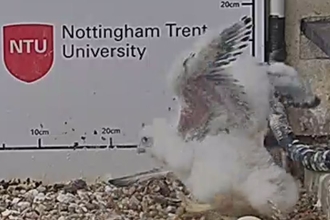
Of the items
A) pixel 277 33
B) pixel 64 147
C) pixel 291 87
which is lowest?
pixel 64 147

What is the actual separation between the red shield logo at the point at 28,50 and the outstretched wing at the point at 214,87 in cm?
28

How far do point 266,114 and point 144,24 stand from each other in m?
0.30

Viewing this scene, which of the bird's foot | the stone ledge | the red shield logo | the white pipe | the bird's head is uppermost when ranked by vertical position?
the white pipe

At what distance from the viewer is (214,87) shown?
167cm

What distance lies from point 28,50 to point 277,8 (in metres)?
0.50

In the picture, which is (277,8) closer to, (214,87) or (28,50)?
(214,87)

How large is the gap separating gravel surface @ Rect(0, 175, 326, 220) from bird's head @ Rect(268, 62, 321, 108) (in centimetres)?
28

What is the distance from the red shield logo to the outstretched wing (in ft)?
0.91

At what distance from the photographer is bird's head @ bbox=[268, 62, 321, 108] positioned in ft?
5.43

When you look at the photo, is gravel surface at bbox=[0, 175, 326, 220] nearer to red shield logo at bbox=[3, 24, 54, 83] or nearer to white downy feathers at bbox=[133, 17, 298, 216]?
white downy feathers at bbox=[133, 17, 298, 216]

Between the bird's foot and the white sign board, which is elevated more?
the white sign board

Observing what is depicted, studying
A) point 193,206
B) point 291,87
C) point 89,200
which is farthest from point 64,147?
point 291,87

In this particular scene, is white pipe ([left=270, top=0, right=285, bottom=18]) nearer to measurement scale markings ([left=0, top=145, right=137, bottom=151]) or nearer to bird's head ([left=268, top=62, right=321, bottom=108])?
bird's head ([left=268, top=62, right=321, bottom=108])

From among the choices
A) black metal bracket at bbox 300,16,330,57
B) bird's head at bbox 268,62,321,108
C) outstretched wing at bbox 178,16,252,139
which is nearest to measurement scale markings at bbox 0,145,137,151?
outstretched wing at bbox 178,16,252,139
